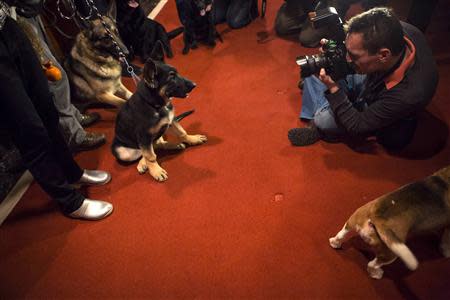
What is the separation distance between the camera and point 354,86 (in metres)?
2.68

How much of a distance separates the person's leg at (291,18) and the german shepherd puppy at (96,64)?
223cm

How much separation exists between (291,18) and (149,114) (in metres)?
2.80

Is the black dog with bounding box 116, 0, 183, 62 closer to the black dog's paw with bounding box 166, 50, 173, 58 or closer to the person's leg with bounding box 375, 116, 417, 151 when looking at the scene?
the black dog's paw with bounding box 166, 50, 173, 58

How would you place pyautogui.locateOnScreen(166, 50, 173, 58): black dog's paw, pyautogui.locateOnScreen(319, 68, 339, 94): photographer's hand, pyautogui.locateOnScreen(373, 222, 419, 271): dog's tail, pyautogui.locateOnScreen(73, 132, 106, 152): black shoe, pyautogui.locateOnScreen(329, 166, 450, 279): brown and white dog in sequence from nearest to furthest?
pyautogui.locateOnScreen(373, 222, 419, 271): dog's tail, pyautogui.locateOnScreen(329, 166, 450, 279): brown and white dog, pyautogui.locateOnScreen(319, 68, 339, 94): photographer's hand, pyautogui.locateOnScreen(73, 132, 106, 152): black shoe, pyautogui.locateOnScreen(166, 50, 173, 58): black dog's paw

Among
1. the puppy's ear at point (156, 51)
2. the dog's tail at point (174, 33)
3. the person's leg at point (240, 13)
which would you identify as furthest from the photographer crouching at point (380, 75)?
the dog's tail at point (174, 33)

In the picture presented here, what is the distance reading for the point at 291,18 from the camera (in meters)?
3.99

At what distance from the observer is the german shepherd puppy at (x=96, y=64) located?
2.76 m

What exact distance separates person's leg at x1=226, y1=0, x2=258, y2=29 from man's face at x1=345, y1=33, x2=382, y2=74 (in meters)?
2.68

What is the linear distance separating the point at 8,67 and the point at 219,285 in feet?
5.88

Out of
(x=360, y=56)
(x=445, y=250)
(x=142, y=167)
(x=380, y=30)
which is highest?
(x=380, y=30)

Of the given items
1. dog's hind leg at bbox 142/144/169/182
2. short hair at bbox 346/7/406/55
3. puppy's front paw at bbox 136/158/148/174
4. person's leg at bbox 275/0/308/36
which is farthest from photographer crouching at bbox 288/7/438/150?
person's leg at bbox 275/0/308/36

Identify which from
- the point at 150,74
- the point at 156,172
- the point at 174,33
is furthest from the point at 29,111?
the point at 174,33

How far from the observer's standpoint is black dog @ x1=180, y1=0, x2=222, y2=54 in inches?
146

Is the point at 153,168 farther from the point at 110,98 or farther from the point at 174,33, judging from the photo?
the point at 174,33
